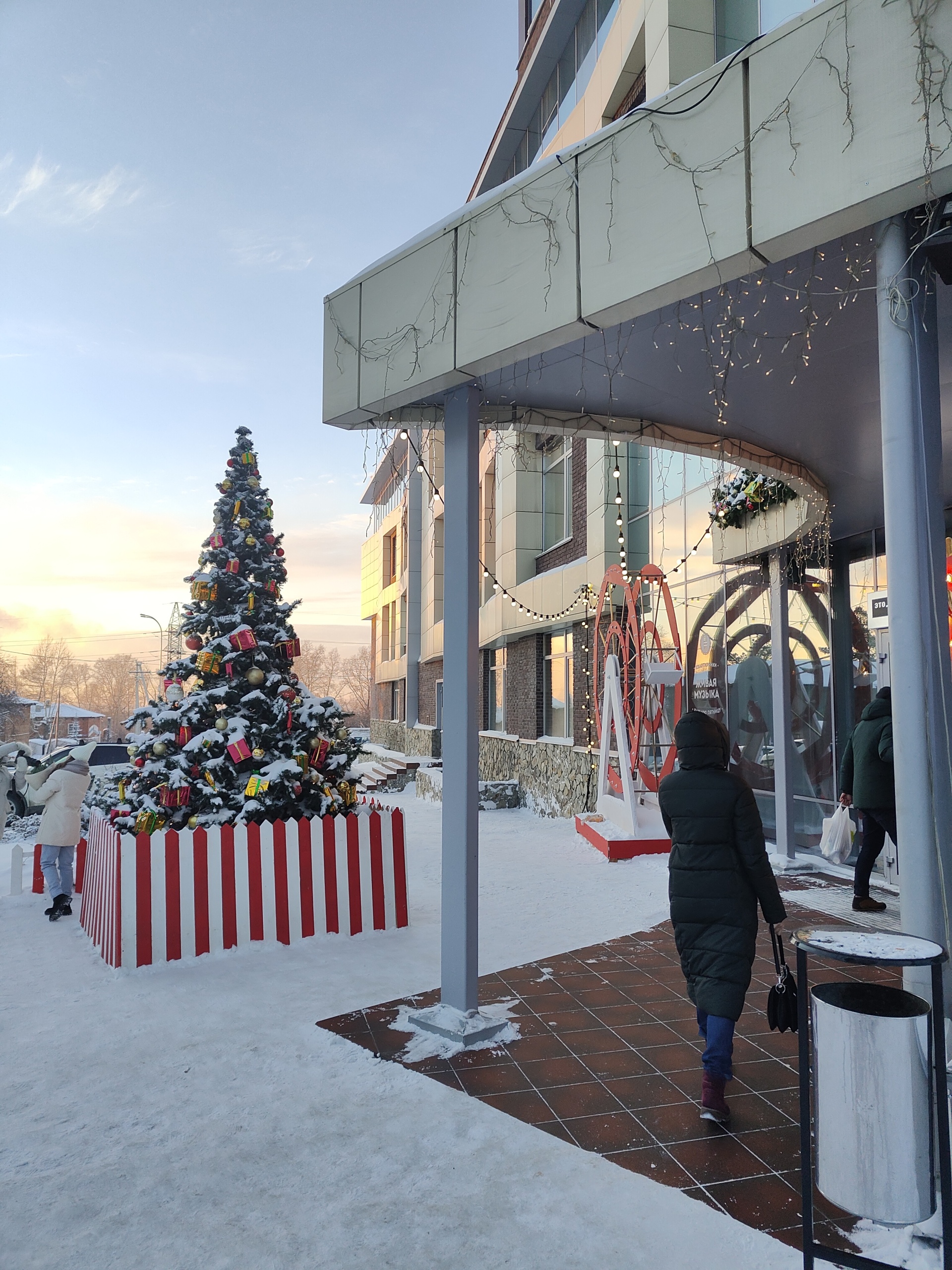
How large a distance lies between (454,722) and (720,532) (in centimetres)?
676

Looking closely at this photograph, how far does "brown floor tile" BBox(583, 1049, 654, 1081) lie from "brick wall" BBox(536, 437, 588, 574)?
11909 mm

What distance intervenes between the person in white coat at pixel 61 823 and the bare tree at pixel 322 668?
109 meters

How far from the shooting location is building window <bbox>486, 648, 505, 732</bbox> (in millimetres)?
22006

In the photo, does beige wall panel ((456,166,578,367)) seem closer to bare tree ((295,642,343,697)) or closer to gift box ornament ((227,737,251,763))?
gift box ornament ((227,737,251,763))

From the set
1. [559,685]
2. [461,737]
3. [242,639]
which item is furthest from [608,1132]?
[559,685]

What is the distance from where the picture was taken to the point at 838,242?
3.79 meters

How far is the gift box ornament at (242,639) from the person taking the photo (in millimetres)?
7648

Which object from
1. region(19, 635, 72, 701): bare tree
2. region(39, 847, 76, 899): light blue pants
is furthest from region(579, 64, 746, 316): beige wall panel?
region(19, 635, 72, 701): bare tree

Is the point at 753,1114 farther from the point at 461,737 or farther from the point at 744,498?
the point at 744,498

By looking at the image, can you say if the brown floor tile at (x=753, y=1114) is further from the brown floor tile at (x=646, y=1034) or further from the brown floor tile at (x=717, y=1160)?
the brown floor tile at (x=646, y=1034)

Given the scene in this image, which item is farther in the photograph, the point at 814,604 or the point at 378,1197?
the point at 814,604

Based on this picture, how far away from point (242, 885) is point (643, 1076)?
3.58 m

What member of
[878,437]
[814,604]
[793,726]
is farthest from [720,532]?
[878,437]

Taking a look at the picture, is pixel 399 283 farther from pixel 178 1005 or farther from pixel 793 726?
pixel 793 726
